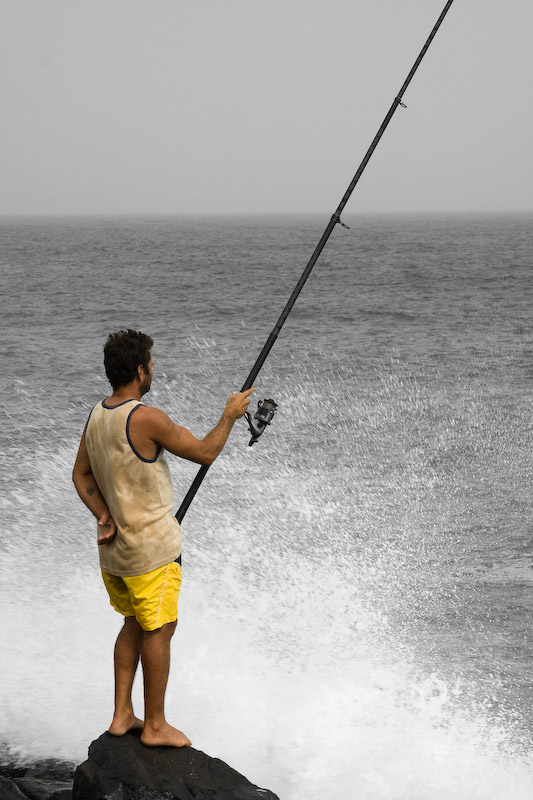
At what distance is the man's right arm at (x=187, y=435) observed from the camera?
371cm

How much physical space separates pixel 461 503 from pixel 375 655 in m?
4.31

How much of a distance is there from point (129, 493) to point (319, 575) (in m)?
5.39

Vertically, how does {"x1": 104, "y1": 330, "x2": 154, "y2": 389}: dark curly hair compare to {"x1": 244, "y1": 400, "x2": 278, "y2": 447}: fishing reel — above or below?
above

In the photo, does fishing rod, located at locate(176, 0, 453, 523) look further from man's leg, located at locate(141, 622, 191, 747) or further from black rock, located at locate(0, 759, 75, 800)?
black rock, located at locate(0, 759, 75, 800)

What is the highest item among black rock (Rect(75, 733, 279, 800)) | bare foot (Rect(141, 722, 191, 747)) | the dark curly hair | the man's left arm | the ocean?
the dark curly hair

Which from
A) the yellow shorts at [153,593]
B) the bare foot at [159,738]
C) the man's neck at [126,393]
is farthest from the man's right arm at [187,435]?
the bare foot at [159,738]

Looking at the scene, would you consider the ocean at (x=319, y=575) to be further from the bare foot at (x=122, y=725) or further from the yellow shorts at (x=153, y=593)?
the yellow shorts at (x=153, y=593)

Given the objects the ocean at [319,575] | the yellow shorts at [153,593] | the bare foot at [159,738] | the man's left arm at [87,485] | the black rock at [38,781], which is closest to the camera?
the yellow shorts at [153,593]

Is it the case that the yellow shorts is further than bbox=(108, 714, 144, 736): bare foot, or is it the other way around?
bbox=(108, 714, 144, 736): bare foot

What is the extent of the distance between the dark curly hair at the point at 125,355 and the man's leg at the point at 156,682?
1.14 metres

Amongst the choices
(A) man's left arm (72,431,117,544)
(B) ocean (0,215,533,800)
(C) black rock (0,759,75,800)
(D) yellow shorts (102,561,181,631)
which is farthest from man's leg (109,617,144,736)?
(B) ocean (0,215,533,800)

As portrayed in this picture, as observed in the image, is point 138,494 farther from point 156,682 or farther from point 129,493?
point 156,682

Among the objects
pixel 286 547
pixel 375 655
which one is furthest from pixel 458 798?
pixel 286 547

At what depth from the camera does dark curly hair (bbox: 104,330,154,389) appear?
12.2ft
